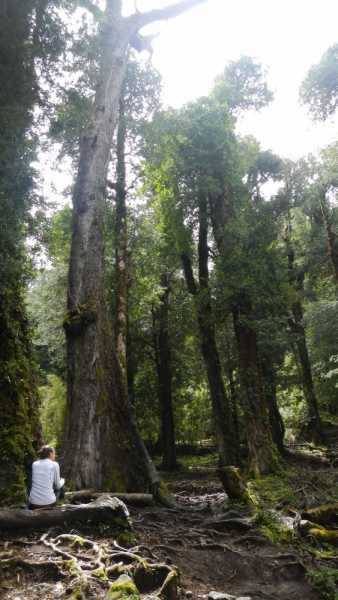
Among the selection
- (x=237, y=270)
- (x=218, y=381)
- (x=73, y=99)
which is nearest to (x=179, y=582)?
(x=237, y=270)

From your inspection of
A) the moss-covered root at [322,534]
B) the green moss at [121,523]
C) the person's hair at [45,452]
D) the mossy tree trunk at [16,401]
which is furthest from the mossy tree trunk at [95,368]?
the moss-covered root at [322,534]

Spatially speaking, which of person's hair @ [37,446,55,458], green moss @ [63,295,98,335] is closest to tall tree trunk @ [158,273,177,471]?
green moss @ [63,295,98,335]

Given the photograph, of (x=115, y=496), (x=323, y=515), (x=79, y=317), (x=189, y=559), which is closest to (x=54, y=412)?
(x=79, y=317)

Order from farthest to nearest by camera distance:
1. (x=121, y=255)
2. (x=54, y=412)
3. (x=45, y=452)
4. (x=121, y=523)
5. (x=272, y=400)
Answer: (x=54, y=412)
(x=272, y=400)
(x=121, y=255)
(x=45, y=452)
(x=121, y=523)

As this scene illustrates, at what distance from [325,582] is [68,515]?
3.36 metres

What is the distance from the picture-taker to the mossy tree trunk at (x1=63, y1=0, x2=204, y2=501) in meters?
6.31

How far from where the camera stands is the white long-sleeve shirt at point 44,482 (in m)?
4.81

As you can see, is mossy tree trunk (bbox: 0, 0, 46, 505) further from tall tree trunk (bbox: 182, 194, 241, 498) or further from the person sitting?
tall tree trunk (bbox: 182, 194, 241, 498)

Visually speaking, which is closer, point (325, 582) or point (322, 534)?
point (325, 582)

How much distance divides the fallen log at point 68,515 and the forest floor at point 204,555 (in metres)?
0.10

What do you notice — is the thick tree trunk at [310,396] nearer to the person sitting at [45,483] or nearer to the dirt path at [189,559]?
the dirt path at [189,559]

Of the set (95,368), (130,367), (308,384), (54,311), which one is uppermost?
(54,311)

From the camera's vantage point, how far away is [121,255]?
1045 cm

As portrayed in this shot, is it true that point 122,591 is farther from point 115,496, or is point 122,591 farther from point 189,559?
point 115,496
